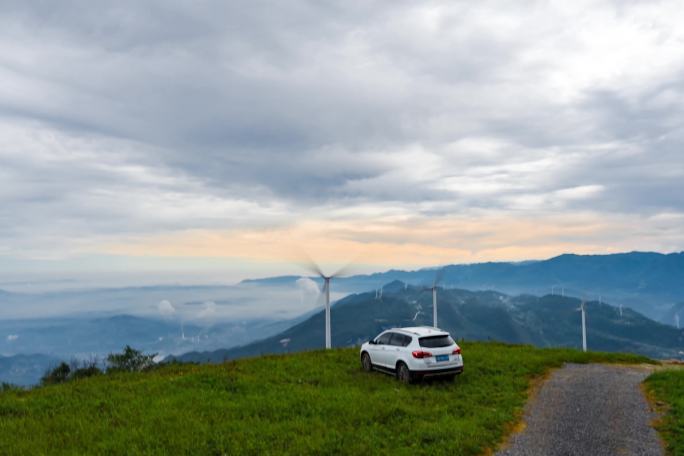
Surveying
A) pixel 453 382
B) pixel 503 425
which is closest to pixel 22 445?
pixel 503 425

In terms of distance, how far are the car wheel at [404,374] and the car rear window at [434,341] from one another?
127cm

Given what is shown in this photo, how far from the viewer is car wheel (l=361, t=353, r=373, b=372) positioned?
24216mm

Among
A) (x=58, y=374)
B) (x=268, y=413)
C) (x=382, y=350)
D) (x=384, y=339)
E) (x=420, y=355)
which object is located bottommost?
(x=58, y=374)

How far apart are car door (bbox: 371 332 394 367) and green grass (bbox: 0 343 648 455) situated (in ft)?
2.24

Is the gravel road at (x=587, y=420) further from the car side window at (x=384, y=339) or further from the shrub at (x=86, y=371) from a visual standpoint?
the shrub at (x=86, y=371)

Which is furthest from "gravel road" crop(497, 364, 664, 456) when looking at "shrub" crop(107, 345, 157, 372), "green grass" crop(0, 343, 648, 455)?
"shrub" crop(107, 345, 157, 372)

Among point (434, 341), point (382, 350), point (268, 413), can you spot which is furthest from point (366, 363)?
point (268, 413)

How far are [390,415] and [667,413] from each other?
921 centimetres

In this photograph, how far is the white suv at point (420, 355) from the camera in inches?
818

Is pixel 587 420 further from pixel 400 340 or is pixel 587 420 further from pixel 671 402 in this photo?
pixel 400 340

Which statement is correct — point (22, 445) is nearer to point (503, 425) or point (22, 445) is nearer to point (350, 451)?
point (350, 451)

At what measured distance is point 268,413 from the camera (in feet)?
53.8

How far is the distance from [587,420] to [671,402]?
4.14m

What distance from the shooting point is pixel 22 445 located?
1332 centimetres
